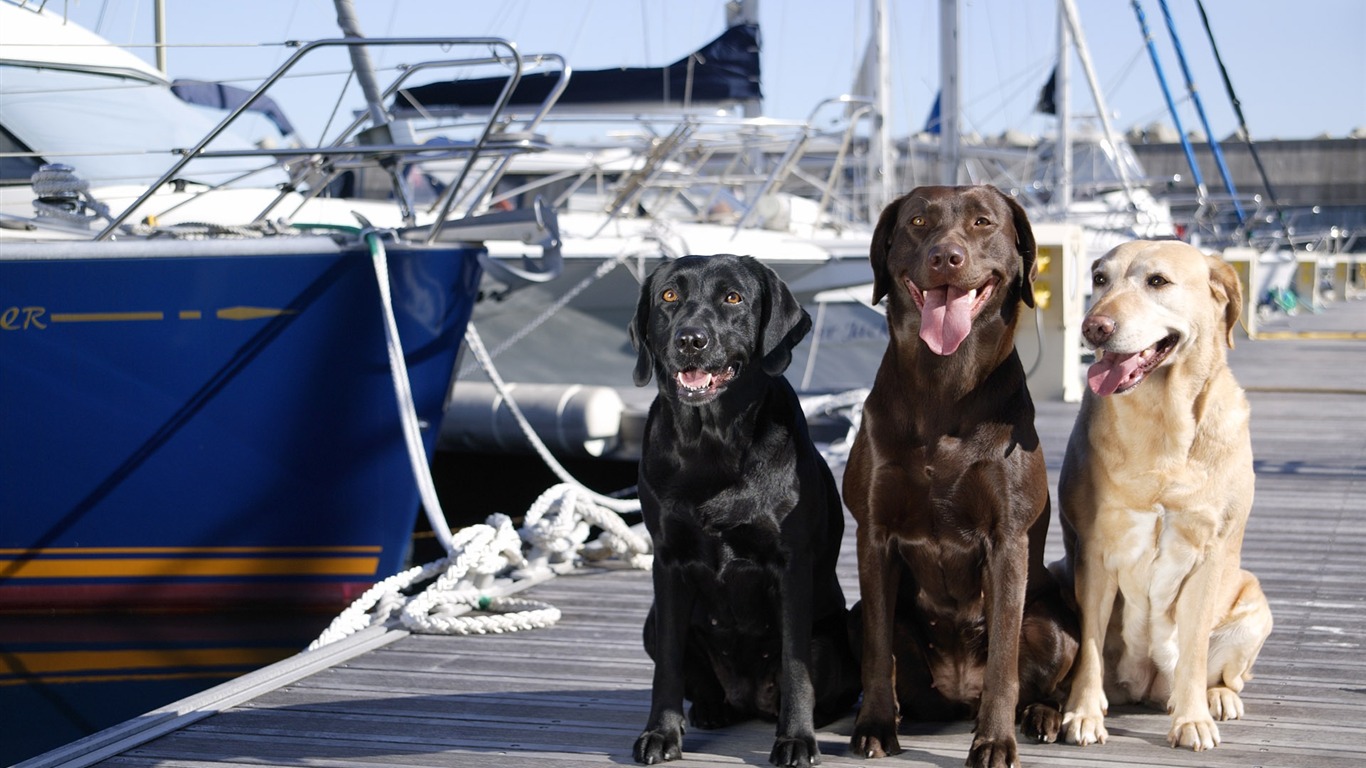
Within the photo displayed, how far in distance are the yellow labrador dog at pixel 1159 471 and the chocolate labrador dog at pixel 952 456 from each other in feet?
0.47

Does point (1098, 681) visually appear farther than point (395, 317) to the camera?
No

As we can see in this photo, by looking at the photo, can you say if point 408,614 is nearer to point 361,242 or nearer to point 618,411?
point 361,242

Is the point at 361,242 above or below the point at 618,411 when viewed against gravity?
above

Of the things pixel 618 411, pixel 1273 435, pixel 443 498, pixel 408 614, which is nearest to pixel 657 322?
pixel 408 614

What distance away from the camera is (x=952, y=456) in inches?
106

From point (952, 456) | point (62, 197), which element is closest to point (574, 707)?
point (952, 456)

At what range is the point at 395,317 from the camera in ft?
19.2

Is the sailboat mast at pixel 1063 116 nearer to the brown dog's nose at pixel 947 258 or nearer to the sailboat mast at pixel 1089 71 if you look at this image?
the sailboat mast at pixel 1089 71

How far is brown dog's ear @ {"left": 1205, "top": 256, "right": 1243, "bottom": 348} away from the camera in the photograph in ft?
9.12

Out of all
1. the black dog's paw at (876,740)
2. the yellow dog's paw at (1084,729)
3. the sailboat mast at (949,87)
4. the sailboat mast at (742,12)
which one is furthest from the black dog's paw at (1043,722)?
the sailboat mast at (949,87)

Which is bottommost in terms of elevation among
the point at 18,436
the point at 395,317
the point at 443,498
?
the point at 443,498

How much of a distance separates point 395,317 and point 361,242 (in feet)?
1.12

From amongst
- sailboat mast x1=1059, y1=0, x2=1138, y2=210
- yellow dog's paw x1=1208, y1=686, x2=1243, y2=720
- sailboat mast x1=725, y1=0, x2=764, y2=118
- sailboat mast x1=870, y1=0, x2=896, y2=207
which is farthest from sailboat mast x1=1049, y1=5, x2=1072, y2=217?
yellow dog's paw x1=1208, y1=686, x2=1243, y2=720

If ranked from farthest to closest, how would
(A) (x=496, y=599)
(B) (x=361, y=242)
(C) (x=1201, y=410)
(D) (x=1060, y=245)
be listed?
(D) (x=1060, y=245)
(B) (x=361, y=242)
(A) (x=496, y=599)
(C) (x=1201, y=410)
